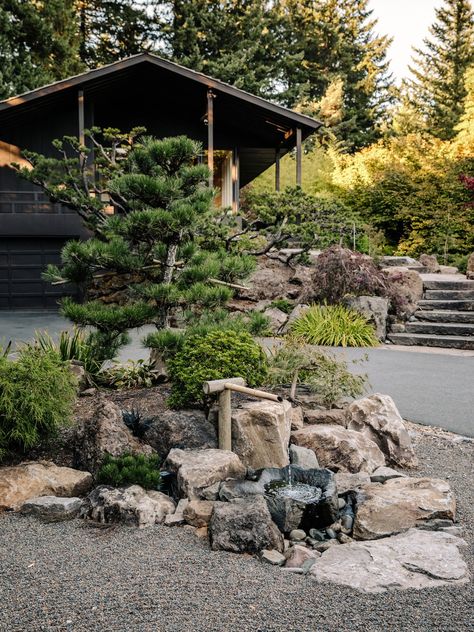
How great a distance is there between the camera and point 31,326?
498 inches

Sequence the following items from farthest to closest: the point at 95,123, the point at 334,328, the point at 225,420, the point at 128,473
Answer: the point at 95,123 < the point at 334,328 < the point at 225,420 < the point at 128,473

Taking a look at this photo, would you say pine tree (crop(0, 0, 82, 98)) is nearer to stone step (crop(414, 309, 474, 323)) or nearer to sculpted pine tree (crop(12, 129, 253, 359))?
stone step (crop(414, 309, 474, 323))

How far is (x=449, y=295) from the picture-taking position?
39.4ft

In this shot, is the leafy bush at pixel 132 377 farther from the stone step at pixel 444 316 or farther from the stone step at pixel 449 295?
the stone step at pixel 449 295

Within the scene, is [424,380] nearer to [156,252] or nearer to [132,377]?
[132,377]

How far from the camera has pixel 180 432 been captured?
466 centimetres

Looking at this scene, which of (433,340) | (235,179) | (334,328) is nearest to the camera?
(334,328)

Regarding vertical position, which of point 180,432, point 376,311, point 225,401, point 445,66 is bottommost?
point 180,432

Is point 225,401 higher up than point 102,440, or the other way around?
point 225,401

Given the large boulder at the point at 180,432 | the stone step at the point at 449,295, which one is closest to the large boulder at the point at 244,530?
the large boulder at the point at 180,432

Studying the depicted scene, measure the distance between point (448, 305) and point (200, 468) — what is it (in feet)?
29.2

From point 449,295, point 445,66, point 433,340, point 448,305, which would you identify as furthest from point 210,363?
point 445,66

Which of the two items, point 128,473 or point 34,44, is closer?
point 128,473

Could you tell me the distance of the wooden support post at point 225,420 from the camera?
14.7ft
